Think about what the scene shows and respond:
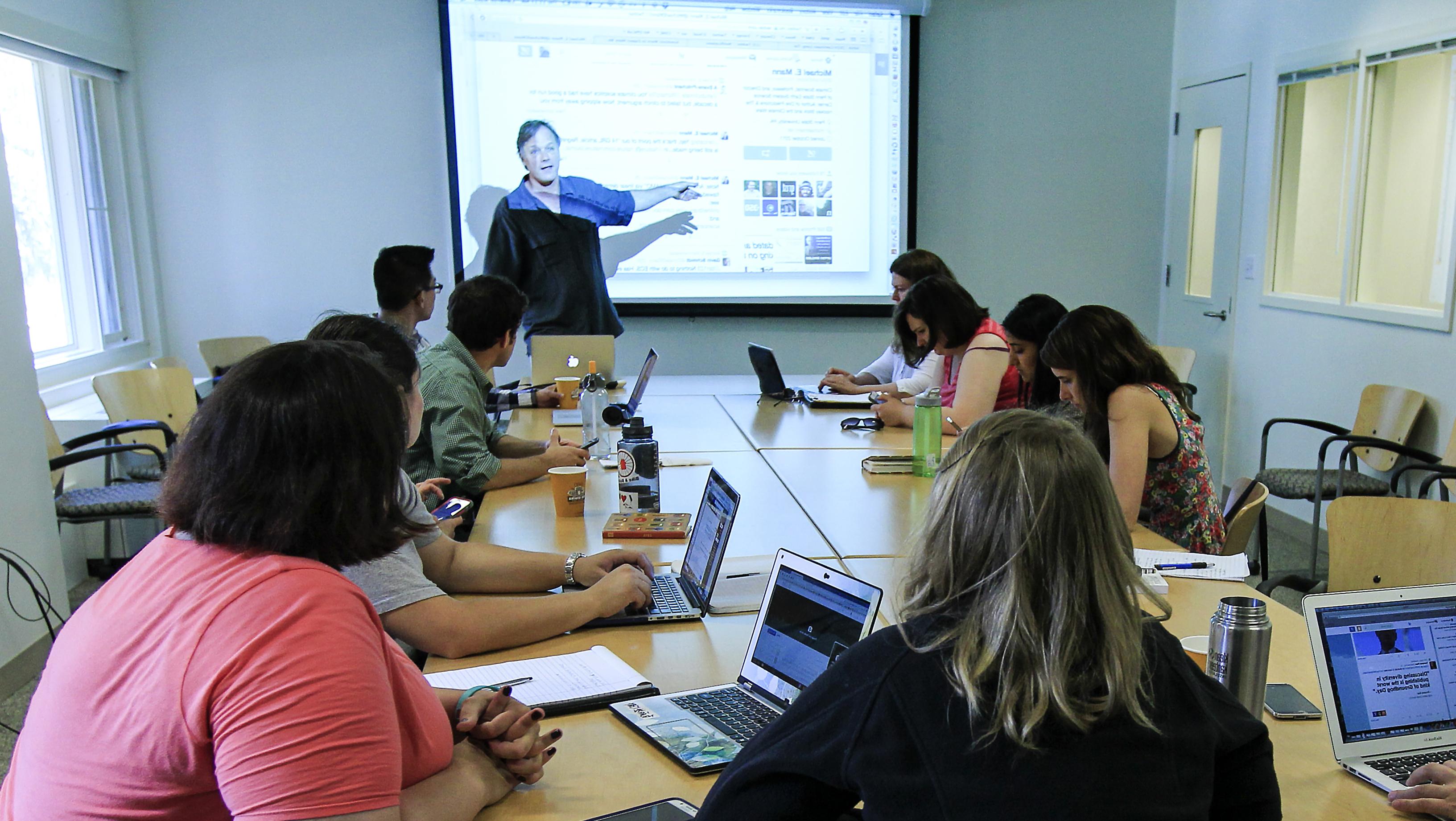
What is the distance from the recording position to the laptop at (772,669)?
1370 mm

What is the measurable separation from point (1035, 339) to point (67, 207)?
4735 mm

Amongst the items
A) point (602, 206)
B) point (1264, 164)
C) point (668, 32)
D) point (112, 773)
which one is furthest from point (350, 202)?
point (112, 773)

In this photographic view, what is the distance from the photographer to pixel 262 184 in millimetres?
5605

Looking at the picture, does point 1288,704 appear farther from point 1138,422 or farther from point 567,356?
point 567,356

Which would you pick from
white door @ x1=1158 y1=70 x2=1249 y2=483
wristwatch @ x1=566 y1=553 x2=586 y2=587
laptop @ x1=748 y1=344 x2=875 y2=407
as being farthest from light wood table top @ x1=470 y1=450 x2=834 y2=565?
white door @ x1=1158 y1=70 x2=1249 y2=483

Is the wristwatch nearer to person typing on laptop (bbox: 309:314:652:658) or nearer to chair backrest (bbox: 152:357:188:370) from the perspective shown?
person typing on laptop (bbox: 309:314:652:658)

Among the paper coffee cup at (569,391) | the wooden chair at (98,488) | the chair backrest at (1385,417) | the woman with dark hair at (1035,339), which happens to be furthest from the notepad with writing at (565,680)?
the chair backrest at (1385,417)

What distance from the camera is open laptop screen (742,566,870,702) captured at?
1.38m

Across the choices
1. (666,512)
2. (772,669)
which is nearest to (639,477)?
(666,512)

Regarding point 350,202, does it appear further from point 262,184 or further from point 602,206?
point 602,206

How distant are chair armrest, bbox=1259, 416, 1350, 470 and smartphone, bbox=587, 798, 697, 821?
11.5 feet

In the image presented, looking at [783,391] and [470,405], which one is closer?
[470,405]

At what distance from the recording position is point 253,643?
3.18ft

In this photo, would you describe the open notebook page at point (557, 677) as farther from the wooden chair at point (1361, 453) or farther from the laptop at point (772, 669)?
the wooden chair at point (1361, 453)
